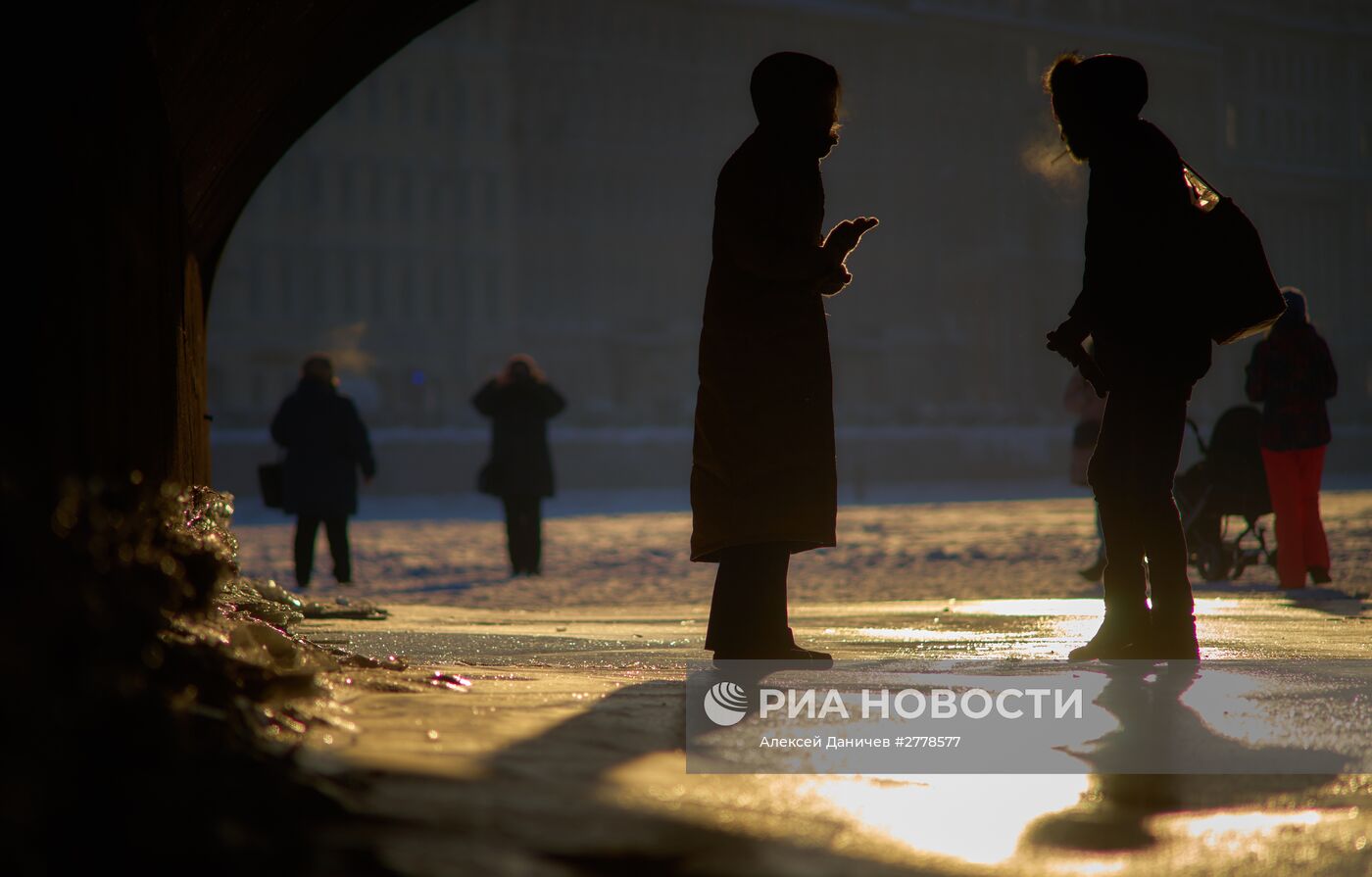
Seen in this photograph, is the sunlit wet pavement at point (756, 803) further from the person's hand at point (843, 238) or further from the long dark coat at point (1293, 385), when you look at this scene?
the long dark coat at point (1293, 385)

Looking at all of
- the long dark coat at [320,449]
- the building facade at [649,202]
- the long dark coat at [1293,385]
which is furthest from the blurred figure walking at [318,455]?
the building facade at [649,202]

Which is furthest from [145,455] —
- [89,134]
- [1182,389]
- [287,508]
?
[287,508]

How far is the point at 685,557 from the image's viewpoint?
51.5ft

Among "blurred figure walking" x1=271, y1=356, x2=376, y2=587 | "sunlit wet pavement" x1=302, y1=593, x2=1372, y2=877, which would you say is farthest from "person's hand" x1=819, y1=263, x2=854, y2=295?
"blurred figure walking" x1=271, y1=356, x2=376, y2=587

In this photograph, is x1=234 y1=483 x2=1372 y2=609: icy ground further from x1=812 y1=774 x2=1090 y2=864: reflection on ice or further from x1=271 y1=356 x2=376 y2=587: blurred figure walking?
x1=812 y1=774 x2=1090 y2=864: reflection on ice

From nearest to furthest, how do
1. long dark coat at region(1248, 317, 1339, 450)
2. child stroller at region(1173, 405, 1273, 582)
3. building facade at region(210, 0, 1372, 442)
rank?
1. long dark coat at region(1248, 317, 1339, 450)
2. child stroller at region(1173, 405, 1273, 582)
3. building facade at region(210, 0, 1372, 442)

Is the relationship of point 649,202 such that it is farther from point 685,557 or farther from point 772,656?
point 772,656

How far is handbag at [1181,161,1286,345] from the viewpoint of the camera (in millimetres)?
4223

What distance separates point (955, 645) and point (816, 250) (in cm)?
188

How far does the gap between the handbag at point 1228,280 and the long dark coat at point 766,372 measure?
38.1 inches

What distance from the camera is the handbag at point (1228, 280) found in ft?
13.9

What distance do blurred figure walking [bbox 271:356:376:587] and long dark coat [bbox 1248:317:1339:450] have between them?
554 cm

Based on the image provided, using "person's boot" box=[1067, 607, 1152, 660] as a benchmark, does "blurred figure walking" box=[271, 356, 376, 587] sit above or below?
above

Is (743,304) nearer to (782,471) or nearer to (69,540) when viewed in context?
(782,471)
